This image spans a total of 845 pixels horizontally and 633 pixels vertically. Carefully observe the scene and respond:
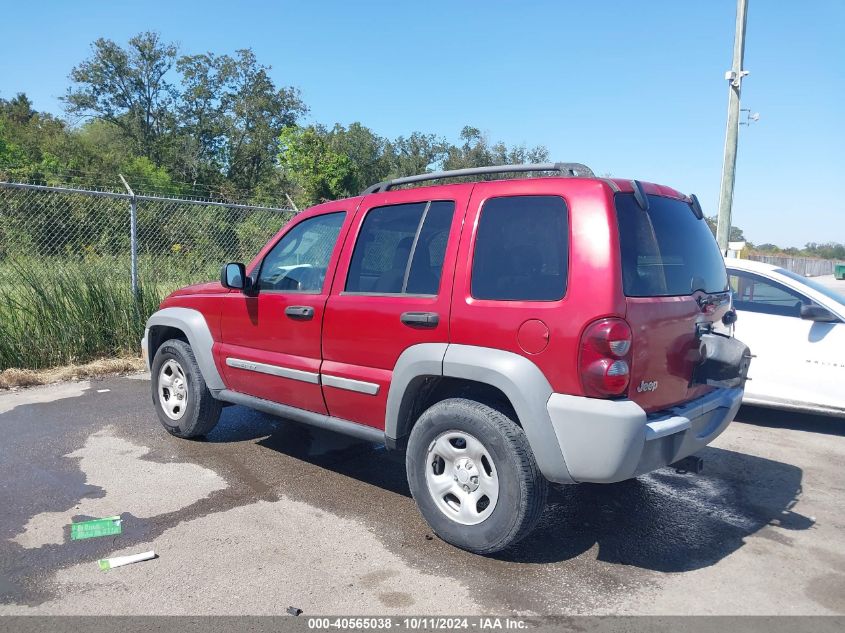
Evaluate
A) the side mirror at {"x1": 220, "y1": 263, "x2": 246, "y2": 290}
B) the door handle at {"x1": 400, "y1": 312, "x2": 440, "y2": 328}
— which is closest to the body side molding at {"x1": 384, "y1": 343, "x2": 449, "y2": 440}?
the door handle at {"x1": 400, "y1": 312, "x2": 440, "y2": 328}

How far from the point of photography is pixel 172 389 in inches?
217

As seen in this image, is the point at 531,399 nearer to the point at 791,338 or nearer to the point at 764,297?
the point at 791,338

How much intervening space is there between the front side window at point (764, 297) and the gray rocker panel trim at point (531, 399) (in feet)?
12.9

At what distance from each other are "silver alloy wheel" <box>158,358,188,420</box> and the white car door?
199 inches

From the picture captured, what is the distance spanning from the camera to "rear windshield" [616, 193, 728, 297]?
3.22 m

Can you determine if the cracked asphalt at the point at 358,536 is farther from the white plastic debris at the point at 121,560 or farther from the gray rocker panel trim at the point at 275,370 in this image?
the gray rocker panel trim at the point at 275,370

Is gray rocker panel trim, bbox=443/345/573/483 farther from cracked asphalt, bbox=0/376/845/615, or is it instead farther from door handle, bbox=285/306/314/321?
door handle, bbox=285/306/314/321

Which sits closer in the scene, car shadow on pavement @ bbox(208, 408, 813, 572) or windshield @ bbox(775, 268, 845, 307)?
car shadow on pavement @ bbox(208, 408, 813, 572)

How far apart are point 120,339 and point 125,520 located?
198 inches

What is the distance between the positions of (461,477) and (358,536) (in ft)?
2.39

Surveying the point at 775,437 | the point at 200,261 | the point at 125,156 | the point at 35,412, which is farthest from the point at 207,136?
the point at 775,437

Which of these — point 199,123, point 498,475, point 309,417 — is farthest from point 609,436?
point 199,123

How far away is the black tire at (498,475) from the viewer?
321 cm

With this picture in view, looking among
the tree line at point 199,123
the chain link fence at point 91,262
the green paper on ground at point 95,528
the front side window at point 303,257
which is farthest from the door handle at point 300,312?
the tree line at point 199,123
